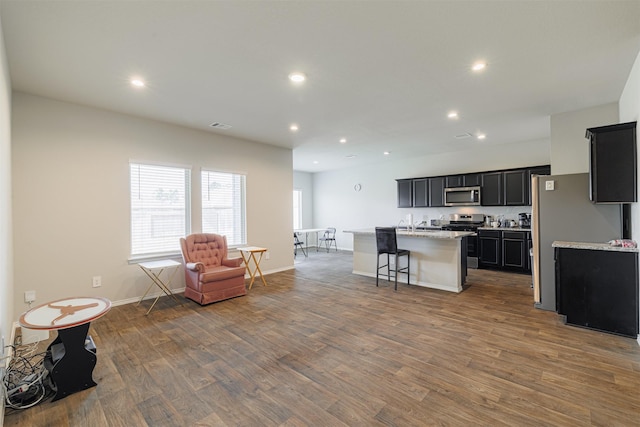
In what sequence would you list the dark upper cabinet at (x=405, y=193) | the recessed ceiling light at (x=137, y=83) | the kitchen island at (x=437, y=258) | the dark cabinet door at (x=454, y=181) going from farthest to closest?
1. the dark upper cabinet at (x=405, y=193)
2. the dark cabinet door at (x=454, y=181)
3. the kitchen island at (x=437, y=258)
4. the recessed ceiling light at (x=137, y=83)

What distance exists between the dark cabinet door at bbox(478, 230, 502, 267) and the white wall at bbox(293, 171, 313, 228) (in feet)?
18.7

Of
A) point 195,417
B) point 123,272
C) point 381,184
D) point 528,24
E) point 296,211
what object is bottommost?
point 195,417

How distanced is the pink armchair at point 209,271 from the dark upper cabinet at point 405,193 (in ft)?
15.7

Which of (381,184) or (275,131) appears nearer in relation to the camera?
(275,131)

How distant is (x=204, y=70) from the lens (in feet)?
9.61

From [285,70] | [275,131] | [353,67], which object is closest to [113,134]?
[275,131]

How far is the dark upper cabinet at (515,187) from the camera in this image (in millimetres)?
5891

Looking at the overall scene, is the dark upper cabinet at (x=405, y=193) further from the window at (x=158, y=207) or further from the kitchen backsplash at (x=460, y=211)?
the window at (x=158, y=207)

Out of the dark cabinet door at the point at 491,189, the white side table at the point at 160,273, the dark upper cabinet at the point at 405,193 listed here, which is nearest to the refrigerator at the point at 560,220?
the dark cabinet door at the point at 491,189

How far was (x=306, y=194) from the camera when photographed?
33.9ft

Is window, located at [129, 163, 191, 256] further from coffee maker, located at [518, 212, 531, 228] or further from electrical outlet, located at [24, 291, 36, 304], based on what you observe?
coffee maker, located at [518, 212, 531, 228]

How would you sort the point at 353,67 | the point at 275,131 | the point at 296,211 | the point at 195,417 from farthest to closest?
the point at 296,211 < the point at 275,131 < the point at 353,67 < the point at 195,417

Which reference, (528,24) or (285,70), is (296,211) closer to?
(285,70)

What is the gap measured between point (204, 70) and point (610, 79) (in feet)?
14.4
